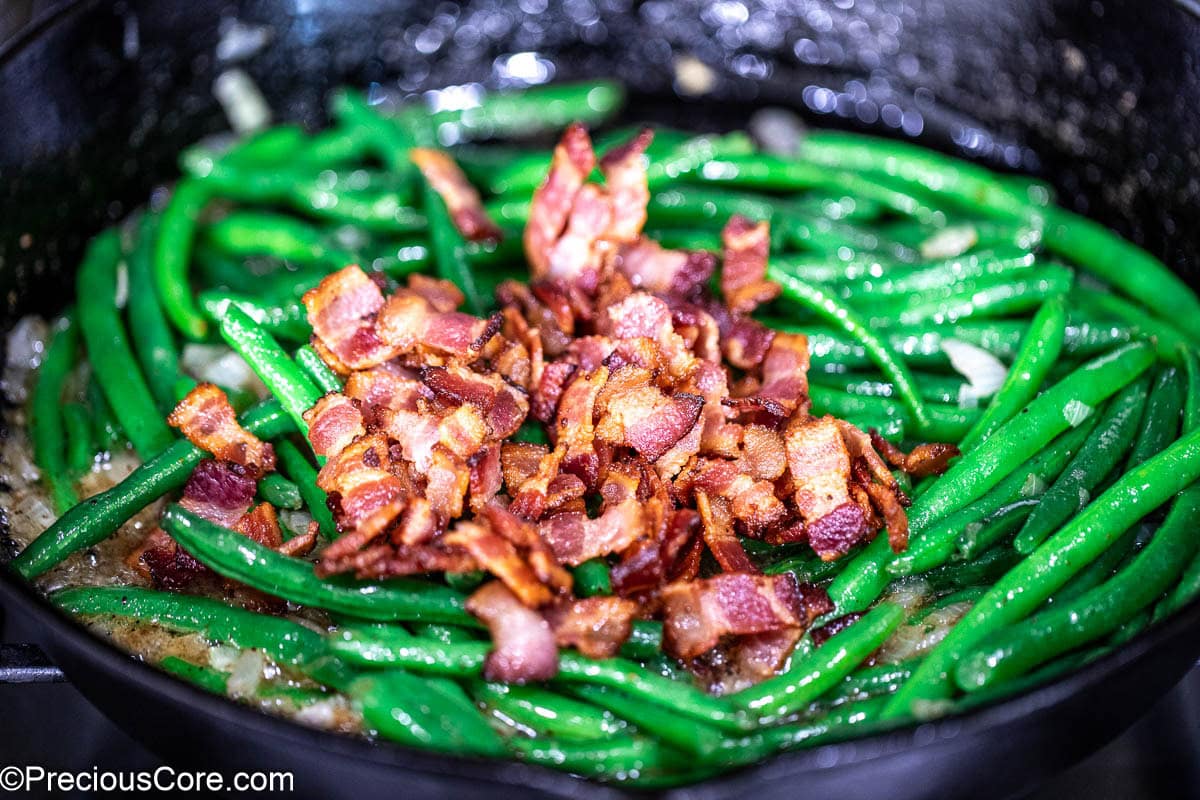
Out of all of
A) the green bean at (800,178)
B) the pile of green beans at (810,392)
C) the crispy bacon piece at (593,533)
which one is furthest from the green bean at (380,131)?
the crispy bacon piece at (593,533)

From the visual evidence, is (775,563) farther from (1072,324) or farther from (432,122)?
(432,122)

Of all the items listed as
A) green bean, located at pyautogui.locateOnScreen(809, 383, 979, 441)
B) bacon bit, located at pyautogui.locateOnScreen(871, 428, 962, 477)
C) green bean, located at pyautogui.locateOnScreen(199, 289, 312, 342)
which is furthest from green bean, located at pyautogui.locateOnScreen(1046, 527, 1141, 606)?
green bean, located at pyautogui.locateOnScreen(199, 289, 312, 342)

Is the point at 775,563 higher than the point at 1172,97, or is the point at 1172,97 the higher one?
the point at 1172,97

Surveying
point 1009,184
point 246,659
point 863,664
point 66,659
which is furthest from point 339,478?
point 1009,184

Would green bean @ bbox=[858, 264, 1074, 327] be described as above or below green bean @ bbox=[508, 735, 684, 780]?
above

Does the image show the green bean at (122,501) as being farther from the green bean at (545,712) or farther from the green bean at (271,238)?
the green bean at (545,712)

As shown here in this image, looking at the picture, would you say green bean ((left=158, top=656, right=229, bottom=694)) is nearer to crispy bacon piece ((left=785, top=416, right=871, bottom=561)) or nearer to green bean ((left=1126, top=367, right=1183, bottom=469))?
crispy bacon piece ((left=785, top=416, right=871, bottom=561))
